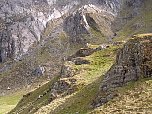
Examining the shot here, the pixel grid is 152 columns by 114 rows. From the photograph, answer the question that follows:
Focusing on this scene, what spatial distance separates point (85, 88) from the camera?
208ft

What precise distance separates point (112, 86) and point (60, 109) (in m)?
12.1

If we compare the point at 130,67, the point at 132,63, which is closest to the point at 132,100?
the point at 130,67

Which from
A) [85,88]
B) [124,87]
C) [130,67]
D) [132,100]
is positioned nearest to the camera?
[132,100]

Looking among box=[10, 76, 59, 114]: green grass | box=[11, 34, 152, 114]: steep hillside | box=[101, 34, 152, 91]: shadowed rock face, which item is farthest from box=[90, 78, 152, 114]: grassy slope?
box=[10, 76, 59, 114]: green grass

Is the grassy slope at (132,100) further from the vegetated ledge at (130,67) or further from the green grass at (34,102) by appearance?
the green grass at (34,102)

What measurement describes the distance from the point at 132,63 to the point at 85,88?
15.6 m

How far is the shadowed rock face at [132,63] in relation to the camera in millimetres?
47906

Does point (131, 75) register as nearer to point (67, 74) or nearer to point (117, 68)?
point (117, 68)

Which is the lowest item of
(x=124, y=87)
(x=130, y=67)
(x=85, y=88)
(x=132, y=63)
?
(x=85, y=88)

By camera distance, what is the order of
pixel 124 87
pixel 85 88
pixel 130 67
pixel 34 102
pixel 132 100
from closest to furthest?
pixel 132 100, pixel 124 87, pixel 130 67, pixel 85 88, pixel 34 102

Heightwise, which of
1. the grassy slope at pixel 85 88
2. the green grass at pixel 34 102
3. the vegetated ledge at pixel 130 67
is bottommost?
the green grass at pixel 34 102

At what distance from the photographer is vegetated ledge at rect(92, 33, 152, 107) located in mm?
47844

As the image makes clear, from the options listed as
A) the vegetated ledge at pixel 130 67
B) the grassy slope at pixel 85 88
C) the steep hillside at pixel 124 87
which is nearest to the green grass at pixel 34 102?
the grassy slope at pixel 85 88

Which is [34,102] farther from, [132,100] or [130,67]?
[132,100]
